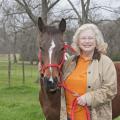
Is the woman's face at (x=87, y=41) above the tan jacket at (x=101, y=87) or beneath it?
above

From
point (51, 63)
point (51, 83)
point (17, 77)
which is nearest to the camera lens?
point (51, 83)

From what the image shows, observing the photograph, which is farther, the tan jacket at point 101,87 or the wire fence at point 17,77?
the wire fence at point 17,77

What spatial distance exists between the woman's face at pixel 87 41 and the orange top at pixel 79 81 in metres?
0.12

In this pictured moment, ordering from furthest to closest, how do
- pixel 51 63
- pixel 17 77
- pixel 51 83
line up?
1. pixel 17 77
2. pixel 51 63
3. pixel 51 83

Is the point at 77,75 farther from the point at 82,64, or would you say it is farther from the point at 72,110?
the point at 72,110

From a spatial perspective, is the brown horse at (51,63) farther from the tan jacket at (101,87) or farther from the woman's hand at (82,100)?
the tan jacket at (101,87)

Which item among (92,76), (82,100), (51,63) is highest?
(51,63)

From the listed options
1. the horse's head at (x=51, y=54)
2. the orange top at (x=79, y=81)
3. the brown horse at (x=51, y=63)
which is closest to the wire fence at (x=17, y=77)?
the brown horse at (x=51, y=63)

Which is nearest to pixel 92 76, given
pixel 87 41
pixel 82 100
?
pixel 82 100

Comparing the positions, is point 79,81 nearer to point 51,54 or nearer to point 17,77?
point 51,54

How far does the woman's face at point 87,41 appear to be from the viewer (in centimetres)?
396

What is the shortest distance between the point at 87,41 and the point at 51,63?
46 cm

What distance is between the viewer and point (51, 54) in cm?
412

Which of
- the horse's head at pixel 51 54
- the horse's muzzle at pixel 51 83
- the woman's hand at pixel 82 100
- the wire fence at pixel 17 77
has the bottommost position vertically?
the wire fence at pixel 17 77
